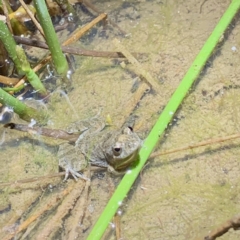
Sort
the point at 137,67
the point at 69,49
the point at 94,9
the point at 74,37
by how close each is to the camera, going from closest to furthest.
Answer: the point at 69,49 → the point at 137,67 → the point at 74,37 → the point at 94,9

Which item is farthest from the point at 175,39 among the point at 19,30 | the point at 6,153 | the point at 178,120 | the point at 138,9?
the point at 6,153

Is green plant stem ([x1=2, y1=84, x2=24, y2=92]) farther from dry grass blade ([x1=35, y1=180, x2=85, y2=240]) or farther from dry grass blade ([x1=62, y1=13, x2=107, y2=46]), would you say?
dry grass blade ([x1=35, y1=180, x2=85, y2=240])

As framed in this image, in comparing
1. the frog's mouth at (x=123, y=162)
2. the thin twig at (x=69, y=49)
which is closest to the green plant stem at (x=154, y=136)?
the frog's mouth at (x=123, y=162)

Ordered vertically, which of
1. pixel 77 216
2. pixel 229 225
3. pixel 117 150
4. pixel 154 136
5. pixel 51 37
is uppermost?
pixel 51 37

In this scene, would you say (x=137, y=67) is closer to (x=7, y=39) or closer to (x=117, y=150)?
(x=117, y=150)

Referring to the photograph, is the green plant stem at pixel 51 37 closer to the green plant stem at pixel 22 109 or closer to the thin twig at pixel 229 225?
the green plant stem at pixel 22 109

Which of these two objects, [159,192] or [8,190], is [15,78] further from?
[159,192]

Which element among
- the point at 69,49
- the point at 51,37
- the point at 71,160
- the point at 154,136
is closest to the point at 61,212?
the point at 71,160
